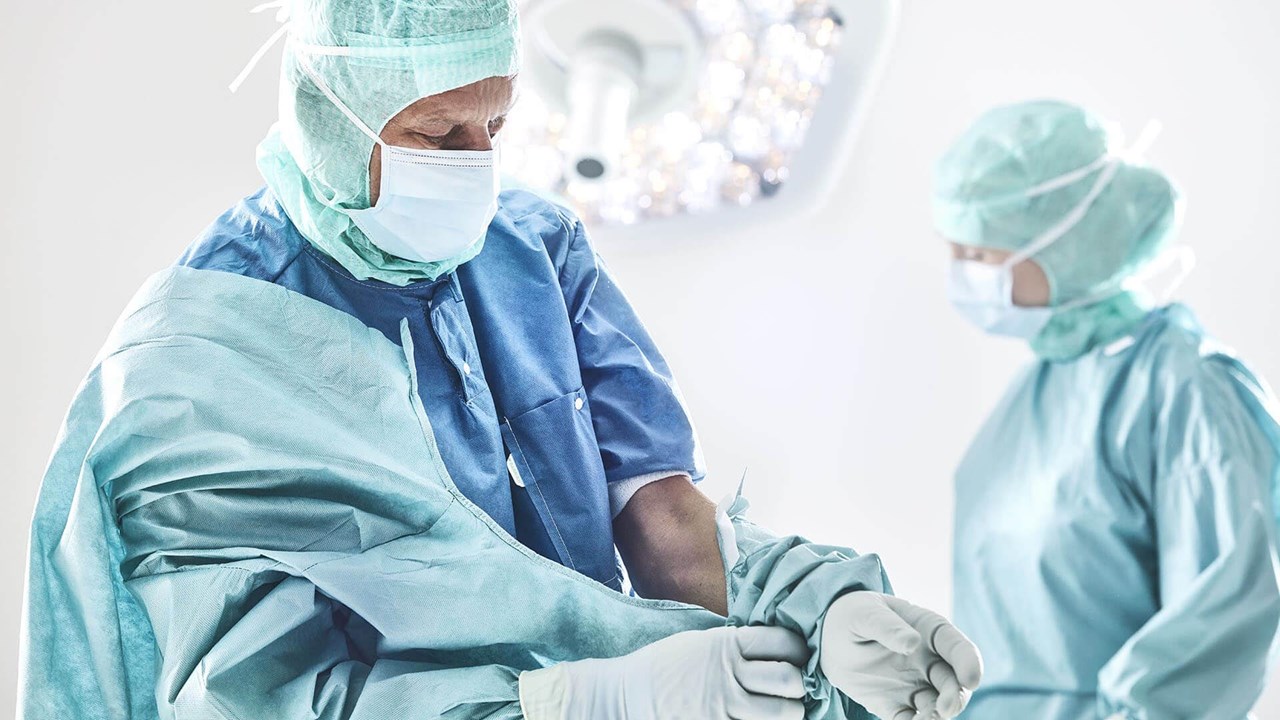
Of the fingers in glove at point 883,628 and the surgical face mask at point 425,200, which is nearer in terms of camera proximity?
the fingers in glove at point 883,628

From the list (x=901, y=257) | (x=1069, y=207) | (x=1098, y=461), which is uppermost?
(x=1069, y=207)

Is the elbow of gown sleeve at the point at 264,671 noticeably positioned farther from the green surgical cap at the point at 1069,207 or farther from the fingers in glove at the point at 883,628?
the green surgical cap at the point at 1069,207

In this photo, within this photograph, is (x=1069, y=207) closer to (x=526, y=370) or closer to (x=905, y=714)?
(x=526, y=370)

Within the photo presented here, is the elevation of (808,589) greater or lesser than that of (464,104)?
lesser

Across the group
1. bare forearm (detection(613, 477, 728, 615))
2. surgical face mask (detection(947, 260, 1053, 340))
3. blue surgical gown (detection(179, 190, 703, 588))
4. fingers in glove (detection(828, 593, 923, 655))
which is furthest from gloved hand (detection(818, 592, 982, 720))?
surgical face mask (detection(947, 260, 1053, 340))

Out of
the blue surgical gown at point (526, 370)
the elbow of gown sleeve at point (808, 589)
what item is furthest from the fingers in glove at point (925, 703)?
the blue surgical gown at point (526, 370)

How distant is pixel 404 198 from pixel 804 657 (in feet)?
2.31

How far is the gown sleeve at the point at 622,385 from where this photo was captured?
158cm

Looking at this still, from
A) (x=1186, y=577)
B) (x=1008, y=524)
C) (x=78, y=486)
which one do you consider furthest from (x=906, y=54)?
(x=78, y=486)

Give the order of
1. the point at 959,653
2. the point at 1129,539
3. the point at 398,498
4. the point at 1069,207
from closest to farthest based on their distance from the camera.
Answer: the point at 959,653, the point at 398,498, the point at 1129,539, the point at 1069,207

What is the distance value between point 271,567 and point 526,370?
0.41 metres

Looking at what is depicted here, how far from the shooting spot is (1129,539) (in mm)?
2400

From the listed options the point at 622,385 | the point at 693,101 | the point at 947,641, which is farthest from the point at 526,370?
the point at 693,101

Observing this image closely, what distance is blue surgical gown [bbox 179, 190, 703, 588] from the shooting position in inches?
57.6
